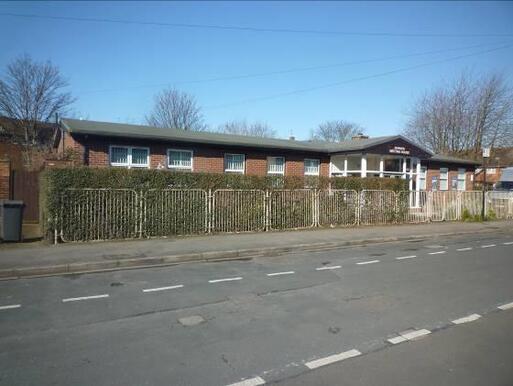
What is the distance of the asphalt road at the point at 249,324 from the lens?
4246 millimetres

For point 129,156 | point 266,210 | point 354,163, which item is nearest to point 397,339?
point 266,210

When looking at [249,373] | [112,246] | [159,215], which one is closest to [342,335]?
[249,373]

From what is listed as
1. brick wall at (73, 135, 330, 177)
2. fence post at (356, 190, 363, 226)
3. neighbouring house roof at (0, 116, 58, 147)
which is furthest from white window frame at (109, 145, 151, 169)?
neighbouring house roof at (0, 116, 58, 147)

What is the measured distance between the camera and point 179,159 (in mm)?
18078

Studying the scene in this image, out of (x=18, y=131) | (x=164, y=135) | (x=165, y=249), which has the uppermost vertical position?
(x=18, y=131)

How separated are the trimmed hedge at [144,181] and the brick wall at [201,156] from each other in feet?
8.02

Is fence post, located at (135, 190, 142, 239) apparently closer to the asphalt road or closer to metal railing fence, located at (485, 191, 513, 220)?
the asphalt road

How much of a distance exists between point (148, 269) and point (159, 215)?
4170 millimetres

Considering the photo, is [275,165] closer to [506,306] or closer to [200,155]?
[200,155]

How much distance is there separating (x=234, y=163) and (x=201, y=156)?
5.73 feet

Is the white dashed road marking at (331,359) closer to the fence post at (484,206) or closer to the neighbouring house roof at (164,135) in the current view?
the neighbouring house roof at (164,135)

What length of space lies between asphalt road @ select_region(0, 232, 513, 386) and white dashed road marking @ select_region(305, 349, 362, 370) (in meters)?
0.02

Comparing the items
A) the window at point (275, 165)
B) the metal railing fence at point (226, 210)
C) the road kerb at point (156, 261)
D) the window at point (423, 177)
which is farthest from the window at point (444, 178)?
the road kerb at point (156, 261)

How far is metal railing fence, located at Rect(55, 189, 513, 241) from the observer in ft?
40.3
